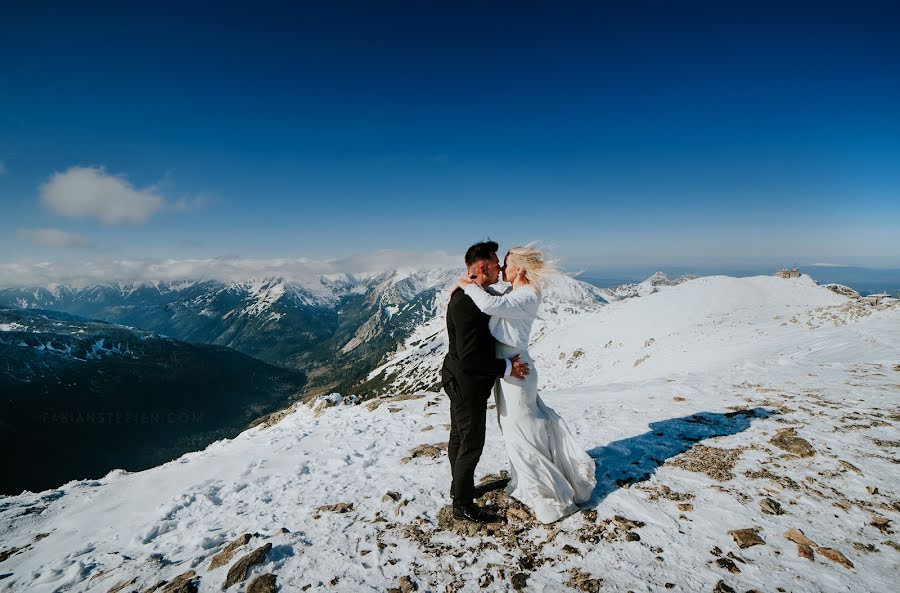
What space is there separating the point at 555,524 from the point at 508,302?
361 cm

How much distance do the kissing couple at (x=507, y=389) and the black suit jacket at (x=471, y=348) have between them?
0.01 m

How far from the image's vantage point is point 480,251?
19.1 ft

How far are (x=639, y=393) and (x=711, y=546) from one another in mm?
9838

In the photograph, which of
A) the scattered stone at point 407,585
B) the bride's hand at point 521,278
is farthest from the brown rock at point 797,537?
the scattered stone at point 407,585

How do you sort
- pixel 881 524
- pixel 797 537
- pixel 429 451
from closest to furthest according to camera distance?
pixel 797 537
pixel 881 524
pixel 429 451

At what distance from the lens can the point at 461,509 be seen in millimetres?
6156

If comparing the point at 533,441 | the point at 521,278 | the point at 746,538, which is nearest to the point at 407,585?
the point at 533,441

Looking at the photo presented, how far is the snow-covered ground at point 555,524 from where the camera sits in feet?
16.0

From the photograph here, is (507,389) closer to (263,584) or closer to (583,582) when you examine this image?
(583,582)

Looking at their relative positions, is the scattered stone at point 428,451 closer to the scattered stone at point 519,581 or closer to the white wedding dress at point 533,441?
the white wedding dress at point 533,441

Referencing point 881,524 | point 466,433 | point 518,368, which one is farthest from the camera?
point 466,433

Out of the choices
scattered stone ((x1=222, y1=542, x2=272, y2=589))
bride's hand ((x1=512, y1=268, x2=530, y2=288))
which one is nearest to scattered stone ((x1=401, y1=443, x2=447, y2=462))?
scattered stone ((x1=222, y1=542, x2=272, y2=589))

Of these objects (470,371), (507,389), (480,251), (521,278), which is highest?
(480,251)

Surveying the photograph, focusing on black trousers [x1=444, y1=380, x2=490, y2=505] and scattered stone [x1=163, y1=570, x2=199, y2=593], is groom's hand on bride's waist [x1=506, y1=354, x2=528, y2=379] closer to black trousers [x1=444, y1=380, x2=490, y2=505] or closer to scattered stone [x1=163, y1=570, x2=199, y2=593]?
black trousers [x1=444, y1=380, x2=490, y2=505]
